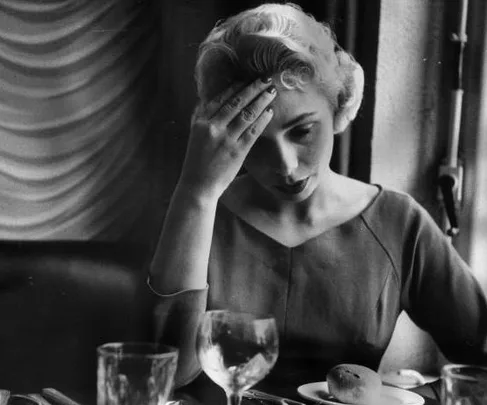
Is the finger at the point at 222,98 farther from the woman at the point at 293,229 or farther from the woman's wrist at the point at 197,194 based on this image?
the woman's wrist at the point at 197,194

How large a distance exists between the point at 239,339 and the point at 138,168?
0.36 m

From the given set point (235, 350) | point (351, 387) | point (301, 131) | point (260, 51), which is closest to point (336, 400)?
point (351, 387)

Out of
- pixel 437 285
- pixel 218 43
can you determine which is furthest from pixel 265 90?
pixel 437 285

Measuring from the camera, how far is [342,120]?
1.34 m

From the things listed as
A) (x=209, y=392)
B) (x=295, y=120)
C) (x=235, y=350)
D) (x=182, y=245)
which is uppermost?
(x=295, y=120)

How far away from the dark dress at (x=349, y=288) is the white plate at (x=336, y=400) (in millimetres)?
98

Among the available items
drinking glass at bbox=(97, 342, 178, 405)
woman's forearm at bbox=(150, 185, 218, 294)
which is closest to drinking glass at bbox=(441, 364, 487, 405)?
drinking glass at bbox=(97, 342, 178, 405)

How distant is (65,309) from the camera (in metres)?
1.23

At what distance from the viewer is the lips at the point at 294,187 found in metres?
1.31

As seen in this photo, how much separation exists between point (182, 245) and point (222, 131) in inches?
A: 7.6

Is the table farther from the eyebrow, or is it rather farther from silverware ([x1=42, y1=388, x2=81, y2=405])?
the eyebrow

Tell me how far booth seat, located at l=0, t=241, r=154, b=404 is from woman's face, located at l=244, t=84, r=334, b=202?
256 millimetres

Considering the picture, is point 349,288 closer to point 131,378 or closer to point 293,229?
point 293,229

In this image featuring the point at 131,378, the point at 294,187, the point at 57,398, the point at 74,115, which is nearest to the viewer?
the point at 131,378
